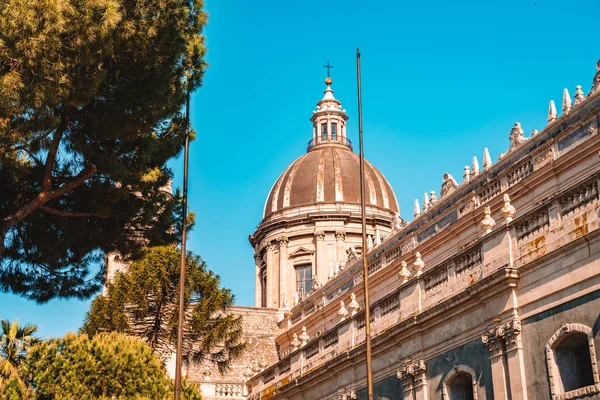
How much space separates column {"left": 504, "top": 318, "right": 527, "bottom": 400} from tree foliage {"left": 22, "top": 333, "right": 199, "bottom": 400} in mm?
15338

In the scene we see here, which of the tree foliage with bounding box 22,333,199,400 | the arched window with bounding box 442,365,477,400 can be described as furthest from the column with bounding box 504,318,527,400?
the tree foliage with bounding box 22,333,199,400

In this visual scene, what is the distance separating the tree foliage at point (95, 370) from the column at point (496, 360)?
14.6 meters

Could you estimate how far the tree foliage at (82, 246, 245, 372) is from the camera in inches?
1725

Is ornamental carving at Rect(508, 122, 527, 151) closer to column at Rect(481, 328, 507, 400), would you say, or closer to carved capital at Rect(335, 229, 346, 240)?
column at Rect(481, 328, 507, 400)

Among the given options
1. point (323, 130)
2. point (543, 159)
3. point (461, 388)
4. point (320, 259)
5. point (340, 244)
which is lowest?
point (461, 388)

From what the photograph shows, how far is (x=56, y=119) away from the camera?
70.9 feet

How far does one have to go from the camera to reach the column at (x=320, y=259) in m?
64.2

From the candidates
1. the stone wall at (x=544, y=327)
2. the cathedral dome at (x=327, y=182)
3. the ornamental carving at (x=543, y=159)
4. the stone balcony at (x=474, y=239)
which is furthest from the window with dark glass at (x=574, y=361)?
the cathedral dome at (x=327, y=182)

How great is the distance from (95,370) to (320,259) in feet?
114

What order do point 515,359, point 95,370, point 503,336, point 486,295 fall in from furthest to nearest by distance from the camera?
point 95,370 → point 486,295 → point 503,336 → point 515,359

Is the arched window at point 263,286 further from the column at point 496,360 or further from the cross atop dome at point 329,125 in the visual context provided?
the column at point 496,360

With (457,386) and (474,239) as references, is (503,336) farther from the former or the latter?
(474,239)

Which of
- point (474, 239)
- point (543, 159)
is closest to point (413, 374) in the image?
point (474, 239)

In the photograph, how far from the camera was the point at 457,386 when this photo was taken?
77.5ft
